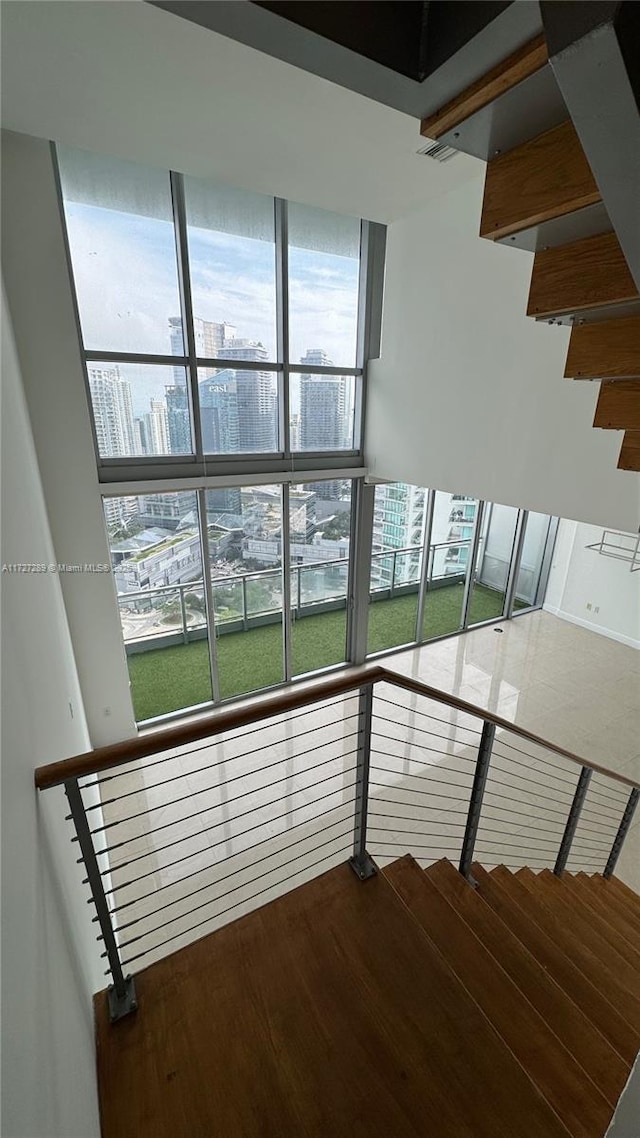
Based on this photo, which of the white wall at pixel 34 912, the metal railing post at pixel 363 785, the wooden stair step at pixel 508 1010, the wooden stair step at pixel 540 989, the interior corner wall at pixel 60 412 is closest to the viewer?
the white wall at pixel 34 912

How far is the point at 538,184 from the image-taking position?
1100mm

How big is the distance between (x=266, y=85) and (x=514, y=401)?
2129 millimetres

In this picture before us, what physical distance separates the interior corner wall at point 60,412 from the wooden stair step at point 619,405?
3158 millimetres

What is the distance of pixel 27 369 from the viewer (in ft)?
10.0

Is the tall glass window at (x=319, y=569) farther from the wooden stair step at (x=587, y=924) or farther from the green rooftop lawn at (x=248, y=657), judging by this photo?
the wooden stair step at (x=587, y=924)

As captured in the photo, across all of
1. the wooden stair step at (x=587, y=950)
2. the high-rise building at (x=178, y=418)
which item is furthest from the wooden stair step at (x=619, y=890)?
the high-rise building at (x=178, y=418)

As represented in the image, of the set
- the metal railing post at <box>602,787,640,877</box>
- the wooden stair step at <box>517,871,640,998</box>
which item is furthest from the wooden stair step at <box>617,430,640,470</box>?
the wooden stair step at <box>517,871,640,998</box>

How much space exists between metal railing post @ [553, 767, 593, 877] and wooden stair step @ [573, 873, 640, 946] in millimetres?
157

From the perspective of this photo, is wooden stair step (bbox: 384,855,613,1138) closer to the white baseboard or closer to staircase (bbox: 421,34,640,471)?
staircase (bbox: 421,34,640,471)

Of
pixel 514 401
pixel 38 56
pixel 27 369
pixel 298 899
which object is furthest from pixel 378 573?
pixel 38 56

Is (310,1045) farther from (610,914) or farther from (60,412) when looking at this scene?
(60,412)

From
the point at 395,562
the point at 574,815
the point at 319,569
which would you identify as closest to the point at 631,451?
the point at 574,815

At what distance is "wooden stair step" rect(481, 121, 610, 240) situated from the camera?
1025 mm

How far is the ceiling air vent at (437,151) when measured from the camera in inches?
→ 101
